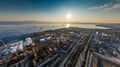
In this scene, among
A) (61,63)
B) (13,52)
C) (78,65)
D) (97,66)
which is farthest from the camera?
(13,52)

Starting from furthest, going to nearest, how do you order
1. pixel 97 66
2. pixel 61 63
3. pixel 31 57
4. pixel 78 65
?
1. pixel 31 57
2. pixel 61 63
3. pixel 78 65
4. pixel 97 66

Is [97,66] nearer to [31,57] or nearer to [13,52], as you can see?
[31,57]

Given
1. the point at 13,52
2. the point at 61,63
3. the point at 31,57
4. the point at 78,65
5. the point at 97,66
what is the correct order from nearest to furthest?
the point at 97,66, the point at 78,65, the point at 61,63, the point at 31,57, the point at 13,52

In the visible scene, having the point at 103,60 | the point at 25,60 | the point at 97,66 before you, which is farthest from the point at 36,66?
the point at 103,60

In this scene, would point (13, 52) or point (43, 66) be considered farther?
point (13, 52)

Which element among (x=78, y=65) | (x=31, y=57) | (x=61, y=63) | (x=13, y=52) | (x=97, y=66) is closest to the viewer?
(x=97, y=66)

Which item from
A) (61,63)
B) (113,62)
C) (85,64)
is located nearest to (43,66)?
(61,63)

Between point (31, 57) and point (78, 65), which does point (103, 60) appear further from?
point (31, 57)

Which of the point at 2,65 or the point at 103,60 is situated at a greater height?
the point at 103,60

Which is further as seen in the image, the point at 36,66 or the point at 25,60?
the point at 25,60
